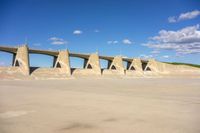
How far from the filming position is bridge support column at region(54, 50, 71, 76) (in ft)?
189

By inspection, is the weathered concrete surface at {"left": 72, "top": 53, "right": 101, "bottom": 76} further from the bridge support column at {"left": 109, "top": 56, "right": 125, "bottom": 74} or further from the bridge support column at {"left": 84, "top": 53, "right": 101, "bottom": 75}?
the bridge support column at {"left": 109, "top": 56, "right": 125, "bottom": 74}

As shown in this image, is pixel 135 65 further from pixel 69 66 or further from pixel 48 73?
pixel 48 73

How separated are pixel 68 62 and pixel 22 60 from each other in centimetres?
1226

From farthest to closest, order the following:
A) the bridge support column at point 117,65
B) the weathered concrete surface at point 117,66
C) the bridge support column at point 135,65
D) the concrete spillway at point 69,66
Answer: the bridge support column at point 135,65, the bridge support column at point 117,65, the weathered concrete surface at point 117,66, the concrete spillway at point 69,66

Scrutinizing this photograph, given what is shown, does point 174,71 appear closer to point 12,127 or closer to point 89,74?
point 89,74

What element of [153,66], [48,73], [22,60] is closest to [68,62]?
[48,73]

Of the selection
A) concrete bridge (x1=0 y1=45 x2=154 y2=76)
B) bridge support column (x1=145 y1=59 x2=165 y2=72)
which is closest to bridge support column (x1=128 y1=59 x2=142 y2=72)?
concrete bridge (x1=0 y1=45 x2=154 y2=76)

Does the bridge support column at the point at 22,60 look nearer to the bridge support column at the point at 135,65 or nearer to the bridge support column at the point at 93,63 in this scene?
the bridge support column at the point at 93,63

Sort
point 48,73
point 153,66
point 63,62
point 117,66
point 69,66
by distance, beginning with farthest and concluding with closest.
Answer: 1. point 153,66
2. point 117,66
3. point 63,62
4. point 69,66
5. point 48,73

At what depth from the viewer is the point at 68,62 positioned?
5853cm

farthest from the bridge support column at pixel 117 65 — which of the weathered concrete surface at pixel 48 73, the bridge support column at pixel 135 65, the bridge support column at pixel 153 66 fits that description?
the weathered concrete surface at pixel 48 73

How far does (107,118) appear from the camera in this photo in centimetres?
836

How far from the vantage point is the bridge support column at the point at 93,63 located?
66.9m

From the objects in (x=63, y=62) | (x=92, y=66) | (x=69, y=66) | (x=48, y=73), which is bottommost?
(x=48, y=73)
